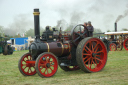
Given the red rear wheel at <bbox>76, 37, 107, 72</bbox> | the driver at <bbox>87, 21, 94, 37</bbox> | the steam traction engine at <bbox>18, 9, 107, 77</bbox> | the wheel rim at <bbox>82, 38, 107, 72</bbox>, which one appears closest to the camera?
the steam traction engine at <bbox>18, 9, 107, 77</bbox>

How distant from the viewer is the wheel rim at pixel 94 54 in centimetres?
636

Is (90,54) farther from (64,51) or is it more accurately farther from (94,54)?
(64,51)

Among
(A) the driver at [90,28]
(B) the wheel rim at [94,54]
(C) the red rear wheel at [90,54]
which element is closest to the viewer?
(C) the red rear wheel at [90,54]

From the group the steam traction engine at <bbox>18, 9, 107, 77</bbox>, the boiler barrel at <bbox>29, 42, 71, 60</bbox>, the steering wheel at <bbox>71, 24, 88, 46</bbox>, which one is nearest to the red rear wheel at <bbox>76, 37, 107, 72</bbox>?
the steam traction engine at <bbox>18, 9, 107, 77</bbox>

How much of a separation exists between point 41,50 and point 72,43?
1.14m

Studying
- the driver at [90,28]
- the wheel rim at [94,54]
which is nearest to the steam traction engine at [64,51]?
the wheel rim at [94,54]

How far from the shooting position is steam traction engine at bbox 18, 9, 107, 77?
5746mm

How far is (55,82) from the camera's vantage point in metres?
4.91

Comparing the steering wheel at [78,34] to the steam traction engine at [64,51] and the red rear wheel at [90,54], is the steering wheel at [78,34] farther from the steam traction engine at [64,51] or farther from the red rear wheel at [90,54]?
the red rear wheel at [90,54]

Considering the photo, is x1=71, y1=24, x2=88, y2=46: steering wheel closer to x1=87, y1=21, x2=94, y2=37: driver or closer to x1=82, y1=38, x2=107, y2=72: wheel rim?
x1=87, y1=21, x2=94, y2=37: driver

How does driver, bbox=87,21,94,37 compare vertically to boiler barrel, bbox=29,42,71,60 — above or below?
above

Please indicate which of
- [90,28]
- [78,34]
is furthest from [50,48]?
[90,28]

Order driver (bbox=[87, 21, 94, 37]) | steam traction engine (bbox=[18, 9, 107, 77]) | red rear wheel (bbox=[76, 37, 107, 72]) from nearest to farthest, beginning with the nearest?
steam traction engine (bbox=[18, 9, 107, 77]) → red rear wheel (bbox=[76, 37, 107, 72]) → driver (bbox=[87, 21, 94, 37])

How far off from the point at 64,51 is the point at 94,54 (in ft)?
3.09
